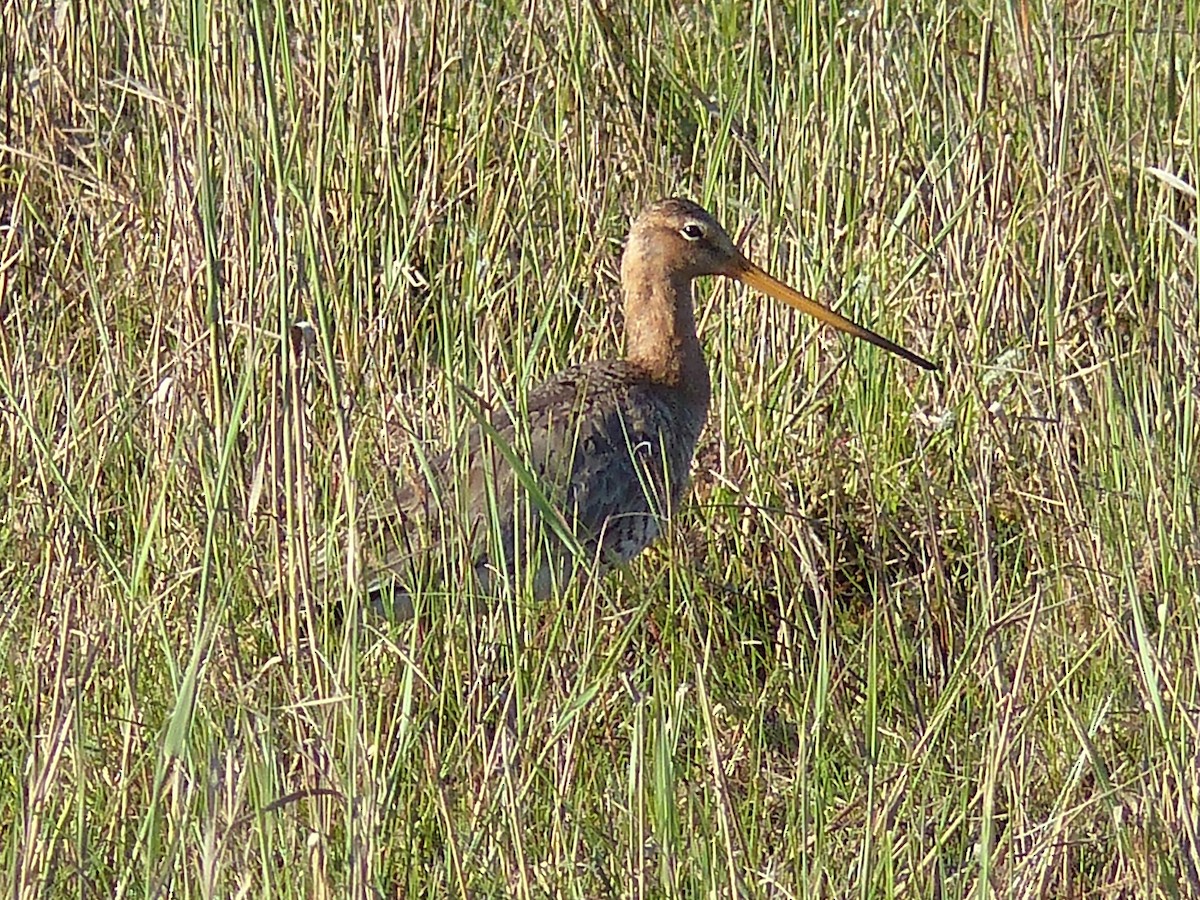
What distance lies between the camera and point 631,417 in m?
4.15

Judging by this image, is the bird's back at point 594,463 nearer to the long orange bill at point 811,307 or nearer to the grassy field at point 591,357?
the grassy field at point 591,357

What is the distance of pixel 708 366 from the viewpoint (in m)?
4.45

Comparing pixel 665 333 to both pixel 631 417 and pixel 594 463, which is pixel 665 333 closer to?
pixel 631 417

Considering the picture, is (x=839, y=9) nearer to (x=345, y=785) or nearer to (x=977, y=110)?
(x=977, y=110)

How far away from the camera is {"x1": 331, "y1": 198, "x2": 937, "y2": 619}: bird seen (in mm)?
3766

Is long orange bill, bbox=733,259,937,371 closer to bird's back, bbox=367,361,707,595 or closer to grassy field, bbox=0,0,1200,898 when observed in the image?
grassy field, bbox=0,0,1200,898

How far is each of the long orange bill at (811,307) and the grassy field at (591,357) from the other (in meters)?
0.09

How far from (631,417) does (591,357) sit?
37cm

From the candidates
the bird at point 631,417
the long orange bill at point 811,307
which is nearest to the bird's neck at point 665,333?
the bird at point 631,417

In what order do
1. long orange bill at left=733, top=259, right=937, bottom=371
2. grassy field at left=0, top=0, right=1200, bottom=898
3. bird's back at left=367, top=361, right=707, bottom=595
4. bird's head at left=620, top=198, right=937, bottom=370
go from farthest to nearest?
bird's head at left=620, top=198, right=937, bottom=370 < long orange bill at left=733, top=259, right=937, bottom=371 < bird's back at left=367, top=361, right=707, bottom=595 < grassy field at left=0, top=0, right=1200, bottom=898

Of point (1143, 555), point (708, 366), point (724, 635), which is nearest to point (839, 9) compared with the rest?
point (708, 366)

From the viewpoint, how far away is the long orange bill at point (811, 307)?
400 centimetres

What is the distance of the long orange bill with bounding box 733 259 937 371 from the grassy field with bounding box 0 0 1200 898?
0.31 feet

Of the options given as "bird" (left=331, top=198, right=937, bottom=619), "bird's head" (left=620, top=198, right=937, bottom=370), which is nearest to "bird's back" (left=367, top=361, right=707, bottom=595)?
"bird" (left=331, top=198, right=937, bottom=619)
